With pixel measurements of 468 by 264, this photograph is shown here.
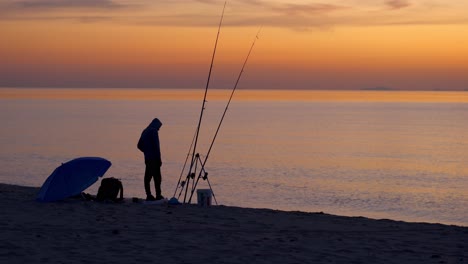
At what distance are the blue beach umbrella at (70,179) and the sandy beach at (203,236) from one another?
0.28 meters

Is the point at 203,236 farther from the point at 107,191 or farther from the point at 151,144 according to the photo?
the point at 151,144

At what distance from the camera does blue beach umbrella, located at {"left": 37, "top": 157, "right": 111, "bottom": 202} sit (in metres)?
11.1

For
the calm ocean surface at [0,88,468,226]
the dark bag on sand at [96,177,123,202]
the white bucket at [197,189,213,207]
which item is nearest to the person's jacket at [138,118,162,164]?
the dark bag on sand at [96,177,123,202]

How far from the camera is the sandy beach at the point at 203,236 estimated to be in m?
7.50

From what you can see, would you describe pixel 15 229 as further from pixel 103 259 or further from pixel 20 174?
pixel 20 174

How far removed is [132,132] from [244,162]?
64.4 feet

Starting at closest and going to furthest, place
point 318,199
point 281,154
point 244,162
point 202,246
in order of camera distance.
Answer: point 202,246
point 318,199
point 244,162
point 281,154

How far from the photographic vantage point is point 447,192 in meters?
20.6

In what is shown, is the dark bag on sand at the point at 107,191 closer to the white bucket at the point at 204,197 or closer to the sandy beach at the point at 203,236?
the sandy beach at the point at 203,236

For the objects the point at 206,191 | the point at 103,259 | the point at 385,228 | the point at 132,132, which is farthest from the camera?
the point at 132,132

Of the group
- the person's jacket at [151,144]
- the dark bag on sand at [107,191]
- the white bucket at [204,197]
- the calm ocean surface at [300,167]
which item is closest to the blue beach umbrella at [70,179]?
the dark bag on sand at [107,191]

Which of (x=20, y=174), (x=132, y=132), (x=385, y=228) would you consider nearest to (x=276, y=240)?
(x=385, y=228)

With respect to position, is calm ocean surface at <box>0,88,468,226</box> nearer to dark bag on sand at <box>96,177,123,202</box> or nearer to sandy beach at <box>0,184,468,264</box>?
dark bag on sand at <box>96,177,123,202</box>

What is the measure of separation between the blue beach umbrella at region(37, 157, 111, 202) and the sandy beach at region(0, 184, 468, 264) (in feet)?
0.91
